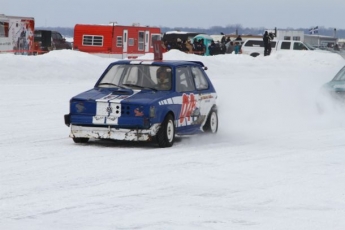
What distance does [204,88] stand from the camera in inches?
594

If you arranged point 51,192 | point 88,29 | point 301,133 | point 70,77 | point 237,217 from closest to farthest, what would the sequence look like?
point 237,217, point 51,192, point 301,133, point 70,77, point 88,29

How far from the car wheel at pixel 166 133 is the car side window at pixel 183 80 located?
74 centimetres

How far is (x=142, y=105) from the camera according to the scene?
1305 centimetres

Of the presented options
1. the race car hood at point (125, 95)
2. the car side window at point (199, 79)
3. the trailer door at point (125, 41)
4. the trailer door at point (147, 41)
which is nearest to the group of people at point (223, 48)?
the trailer door at point (147, 41)

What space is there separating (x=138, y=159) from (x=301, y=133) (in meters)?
5.02

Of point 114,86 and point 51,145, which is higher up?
point 114,86

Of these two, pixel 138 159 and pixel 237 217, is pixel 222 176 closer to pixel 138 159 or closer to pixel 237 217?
pixel 138 159

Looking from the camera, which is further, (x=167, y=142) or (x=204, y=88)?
(x=204, y=88)

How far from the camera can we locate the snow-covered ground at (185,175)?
8.02m

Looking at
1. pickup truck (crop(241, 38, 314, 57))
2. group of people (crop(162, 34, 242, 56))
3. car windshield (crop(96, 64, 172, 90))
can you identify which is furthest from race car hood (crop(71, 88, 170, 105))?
pickup truck (crop(241, 38, 314, 57))

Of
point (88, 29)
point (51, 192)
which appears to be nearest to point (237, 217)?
point (51, 192)

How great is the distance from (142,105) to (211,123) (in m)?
2.54

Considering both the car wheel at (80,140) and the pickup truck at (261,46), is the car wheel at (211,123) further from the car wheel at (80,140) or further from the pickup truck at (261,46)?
the pickup truck at (261,46)

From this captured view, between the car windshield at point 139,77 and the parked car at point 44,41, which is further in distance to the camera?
the parked car at point 44,41
